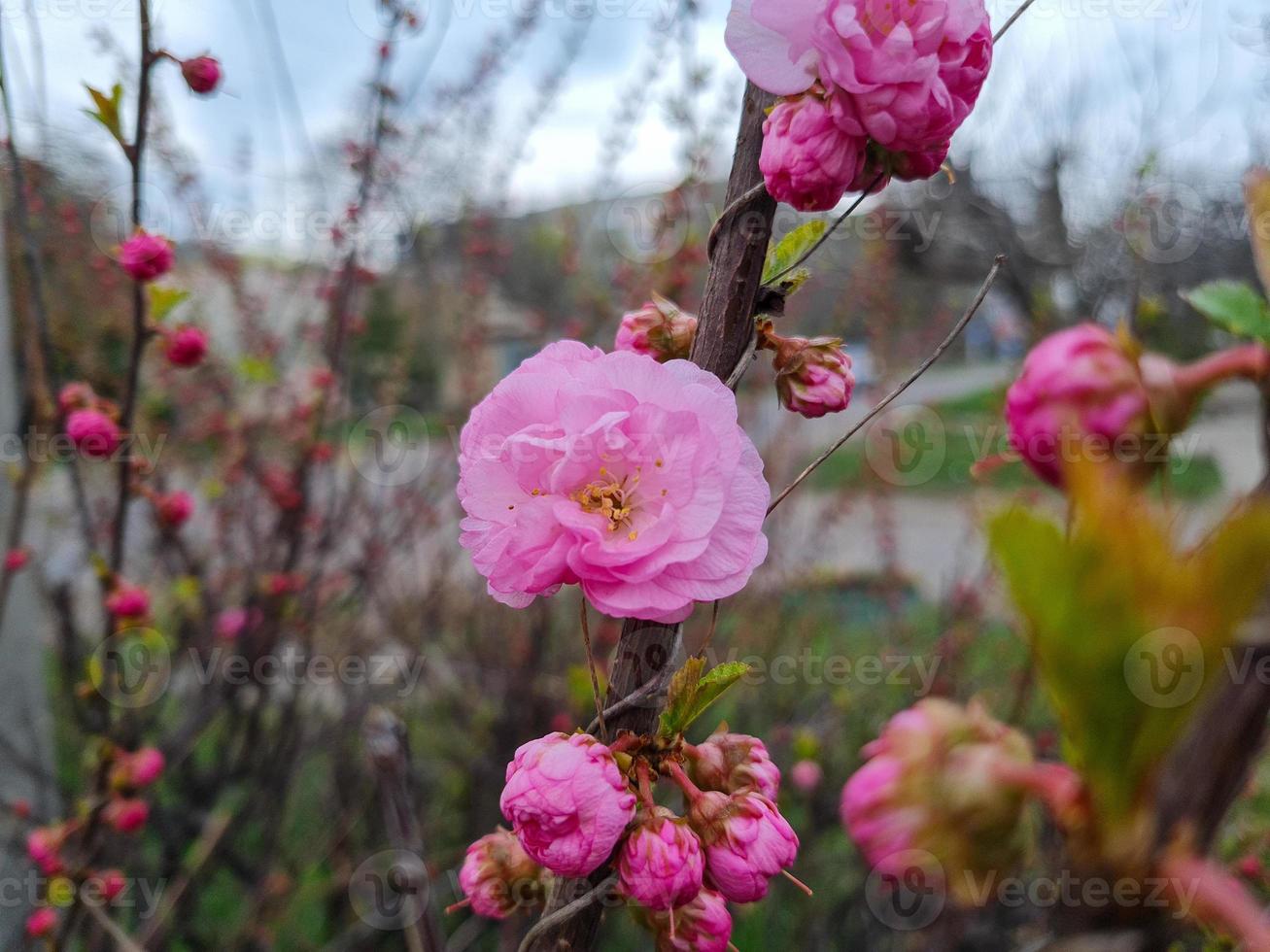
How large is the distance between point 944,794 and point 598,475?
0.36 m

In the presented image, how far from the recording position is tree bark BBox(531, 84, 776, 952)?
2.09ft

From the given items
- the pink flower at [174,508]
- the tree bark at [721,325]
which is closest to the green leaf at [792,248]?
the tree bark at [721,325]

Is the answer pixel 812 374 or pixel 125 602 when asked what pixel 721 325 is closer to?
pixel 812 374

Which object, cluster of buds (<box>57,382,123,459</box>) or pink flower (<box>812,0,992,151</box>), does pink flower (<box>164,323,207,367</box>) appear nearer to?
cluster of buds (<box>57,382,123,459</box>)

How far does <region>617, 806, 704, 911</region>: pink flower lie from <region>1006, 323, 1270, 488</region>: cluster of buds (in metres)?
0.34

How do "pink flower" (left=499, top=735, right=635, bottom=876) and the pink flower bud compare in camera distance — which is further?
the pink flower bud

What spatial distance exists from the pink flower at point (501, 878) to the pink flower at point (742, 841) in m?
0.16

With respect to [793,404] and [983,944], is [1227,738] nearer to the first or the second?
[793,404]

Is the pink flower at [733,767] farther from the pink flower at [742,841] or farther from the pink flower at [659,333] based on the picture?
the pink flower at [659,333]

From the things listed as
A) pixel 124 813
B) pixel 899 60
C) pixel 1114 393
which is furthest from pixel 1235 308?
pixel 124 813

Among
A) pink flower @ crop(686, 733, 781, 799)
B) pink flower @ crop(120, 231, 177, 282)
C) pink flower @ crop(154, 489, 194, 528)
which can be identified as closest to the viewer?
pink flower @ crop(686, 733, 781, 799)

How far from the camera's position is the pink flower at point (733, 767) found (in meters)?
0.63

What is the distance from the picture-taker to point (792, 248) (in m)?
0.67

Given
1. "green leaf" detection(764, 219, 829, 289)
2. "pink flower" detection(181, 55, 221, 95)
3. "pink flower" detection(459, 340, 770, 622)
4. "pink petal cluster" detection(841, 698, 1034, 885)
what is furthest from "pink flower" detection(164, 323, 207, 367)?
"pink petal cluster" detection(841, 698, 1034, 885)
